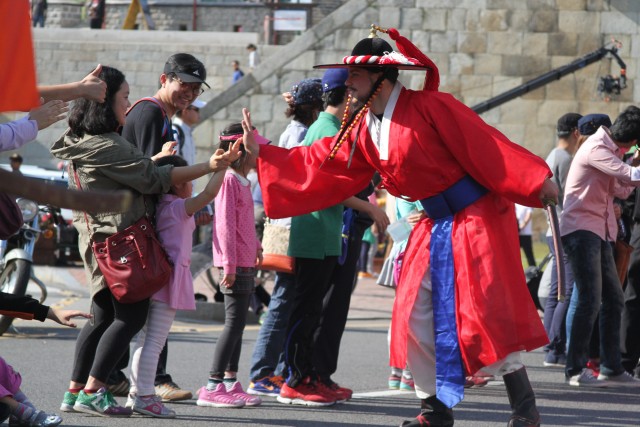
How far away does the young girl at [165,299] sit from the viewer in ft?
20.3

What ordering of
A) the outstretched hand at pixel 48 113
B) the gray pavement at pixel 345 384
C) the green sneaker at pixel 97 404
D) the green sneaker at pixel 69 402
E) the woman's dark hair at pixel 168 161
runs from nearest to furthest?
the outstretched hand at pixel 48 113, the green sneaker at pixel 97 404, the green sneaker at pixel 69 402, the woman's dark hair at pixel 168 161, the gray pavement at pixel 345 384

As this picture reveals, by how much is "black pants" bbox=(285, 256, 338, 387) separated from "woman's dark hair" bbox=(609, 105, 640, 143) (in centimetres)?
224

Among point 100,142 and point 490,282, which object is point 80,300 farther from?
point 490,282

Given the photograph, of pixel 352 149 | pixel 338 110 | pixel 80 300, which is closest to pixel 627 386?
pixel 338 110

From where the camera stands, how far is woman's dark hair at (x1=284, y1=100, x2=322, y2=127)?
748 cm

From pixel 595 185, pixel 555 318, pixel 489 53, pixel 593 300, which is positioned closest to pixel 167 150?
pixel 595 185

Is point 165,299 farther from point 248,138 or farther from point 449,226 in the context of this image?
point 449,226

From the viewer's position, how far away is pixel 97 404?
603 cm

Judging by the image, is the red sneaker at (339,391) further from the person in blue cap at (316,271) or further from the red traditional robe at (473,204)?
the red traditional robe at (473,204)

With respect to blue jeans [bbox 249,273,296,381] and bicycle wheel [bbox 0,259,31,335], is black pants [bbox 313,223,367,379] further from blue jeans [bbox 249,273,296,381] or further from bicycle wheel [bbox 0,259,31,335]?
bicycle wheel [bbox 0,259,31,335]

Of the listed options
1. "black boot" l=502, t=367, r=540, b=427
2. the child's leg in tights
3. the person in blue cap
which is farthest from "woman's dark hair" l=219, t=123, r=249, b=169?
"black boot" l=502, t=367, r=540, b=427

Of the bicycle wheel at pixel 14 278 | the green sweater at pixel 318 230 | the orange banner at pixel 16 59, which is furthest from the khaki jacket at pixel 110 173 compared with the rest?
the orange banner at pixel 16 59

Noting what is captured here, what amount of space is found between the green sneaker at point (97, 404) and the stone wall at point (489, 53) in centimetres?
1431

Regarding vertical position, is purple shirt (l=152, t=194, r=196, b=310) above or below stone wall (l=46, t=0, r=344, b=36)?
below
